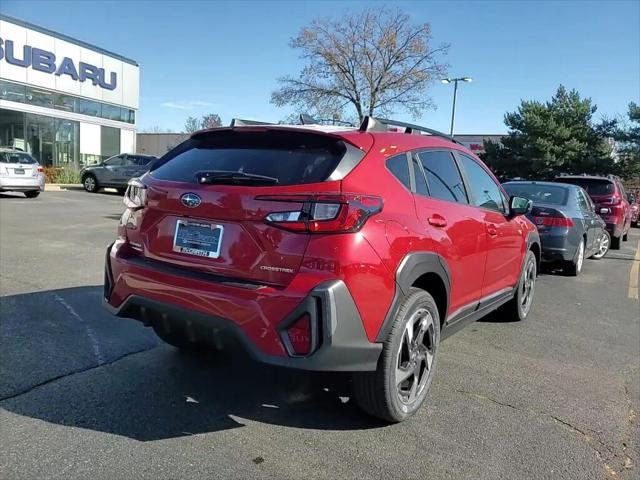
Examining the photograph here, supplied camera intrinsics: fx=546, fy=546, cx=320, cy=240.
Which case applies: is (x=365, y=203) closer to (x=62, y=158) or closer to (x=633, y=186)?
(x=62, y=158)

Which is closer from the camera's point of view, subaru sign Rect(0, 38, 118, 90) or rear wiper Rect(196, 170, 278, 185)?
rear wiper Rect(196, 170, 278, 185)

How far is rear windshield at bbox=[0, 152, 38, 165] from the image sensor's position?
15711mm

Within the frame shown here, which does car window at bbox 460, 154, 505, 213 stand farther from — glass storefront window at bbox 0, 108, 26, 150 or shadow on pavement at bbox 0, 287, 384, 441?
glass storefront window at bbox 0, 108, 26, 150

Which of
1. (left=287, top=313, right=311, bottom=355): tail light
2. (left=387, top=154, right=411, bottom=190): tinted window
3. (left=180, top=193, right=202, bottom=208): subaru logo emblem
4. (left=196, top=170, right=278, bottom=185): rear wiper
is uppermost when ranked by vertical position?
(left=387, top=154, right=411, bottom=190): tinted window

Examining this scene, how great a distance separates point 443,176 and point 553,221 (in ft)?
15.9

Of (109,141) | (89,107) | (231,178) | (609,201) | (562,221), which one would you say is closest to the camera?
(231,178)

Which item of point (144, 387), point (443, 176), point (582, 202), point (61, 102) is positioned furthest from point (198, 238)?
point (61, 102)

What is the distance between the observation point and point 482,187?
15.3ft

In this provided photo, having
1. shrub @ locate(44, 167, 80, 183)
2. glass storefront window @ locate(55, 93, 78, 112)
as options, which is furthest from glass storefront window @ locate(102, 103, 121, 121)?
shrub @ locate(44, 167, 80, 183)

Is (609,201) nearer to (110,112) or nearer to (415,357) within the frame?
(415,357)

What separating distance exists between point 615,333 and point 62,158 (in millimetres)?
26543

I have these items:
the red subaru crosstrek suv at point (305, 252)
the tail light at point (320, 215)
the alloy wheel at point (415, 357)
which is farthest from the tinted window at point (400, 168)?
the alloy wheel at point (415, 357)

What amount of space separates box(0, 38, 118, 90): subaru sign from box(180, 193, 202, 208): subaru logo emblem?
949 inches

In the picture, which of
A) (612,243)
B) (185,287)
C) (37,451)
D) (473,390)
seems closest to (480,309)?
(473,390)
